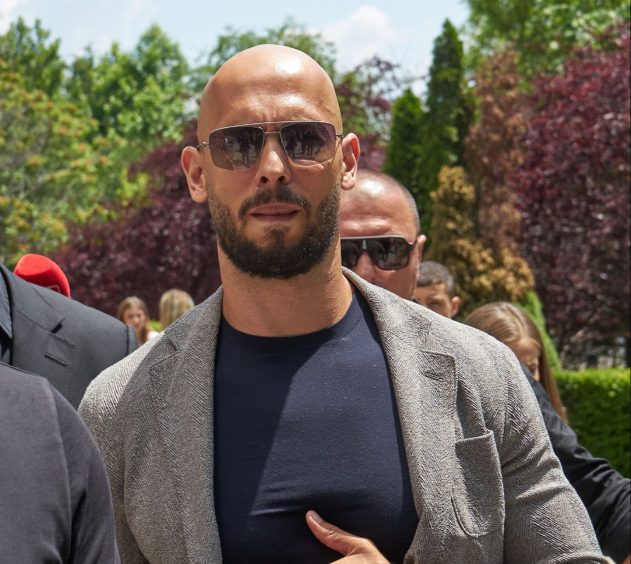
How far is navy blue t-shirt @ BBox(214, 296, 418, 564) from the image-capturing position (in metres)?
2.07

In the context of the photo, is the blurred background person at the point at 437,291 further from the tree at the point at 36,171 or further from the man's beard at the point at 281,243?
the tree at the point at 36,171

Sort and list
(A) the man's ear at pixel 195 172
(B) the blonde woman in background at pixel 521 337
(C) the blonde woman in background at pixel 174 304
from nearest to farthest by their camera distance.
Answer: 1. (A) the man's ear at pixel 195 172
2. (B) the blonde woman in background at pixel 521 337
3. (C) the blonde woman in background at pixel 174 304

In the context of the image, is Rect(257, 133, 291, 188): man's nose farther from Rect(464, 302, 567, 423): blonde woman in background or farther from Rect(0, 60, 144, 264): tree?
Rect(0, 60, 144, 264): tree

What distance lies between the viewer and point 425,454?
6.86 feet

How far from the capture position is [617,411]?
35.2 ft

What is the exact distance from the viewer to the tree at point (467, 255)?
48.1ft

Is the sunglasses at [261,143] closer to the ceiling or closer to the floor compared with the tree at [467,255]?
closer to the ceiling

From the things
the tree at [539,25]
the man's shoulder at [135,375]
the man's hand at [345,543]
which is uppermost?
the tree at [539,25]

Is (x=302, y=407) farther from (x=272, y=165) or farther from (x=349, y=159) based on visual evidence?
(x=349, y=159)

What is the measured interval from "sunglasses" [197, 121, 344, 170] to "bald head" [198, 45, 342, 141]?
0.03 metres

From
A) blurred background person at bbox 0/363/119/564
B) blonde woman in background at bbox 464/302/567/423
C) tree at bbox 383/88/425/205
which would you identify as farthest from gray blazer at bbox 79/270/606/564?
tree at bbox 383/88/425/205

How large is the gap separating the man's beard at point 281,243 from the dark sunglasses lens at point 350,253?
1164mm

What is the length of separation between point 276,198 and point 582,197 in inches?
628

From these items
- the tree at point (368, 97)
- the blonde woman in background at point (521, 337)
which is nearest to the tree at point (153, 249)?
the tree at point (368, 97)
